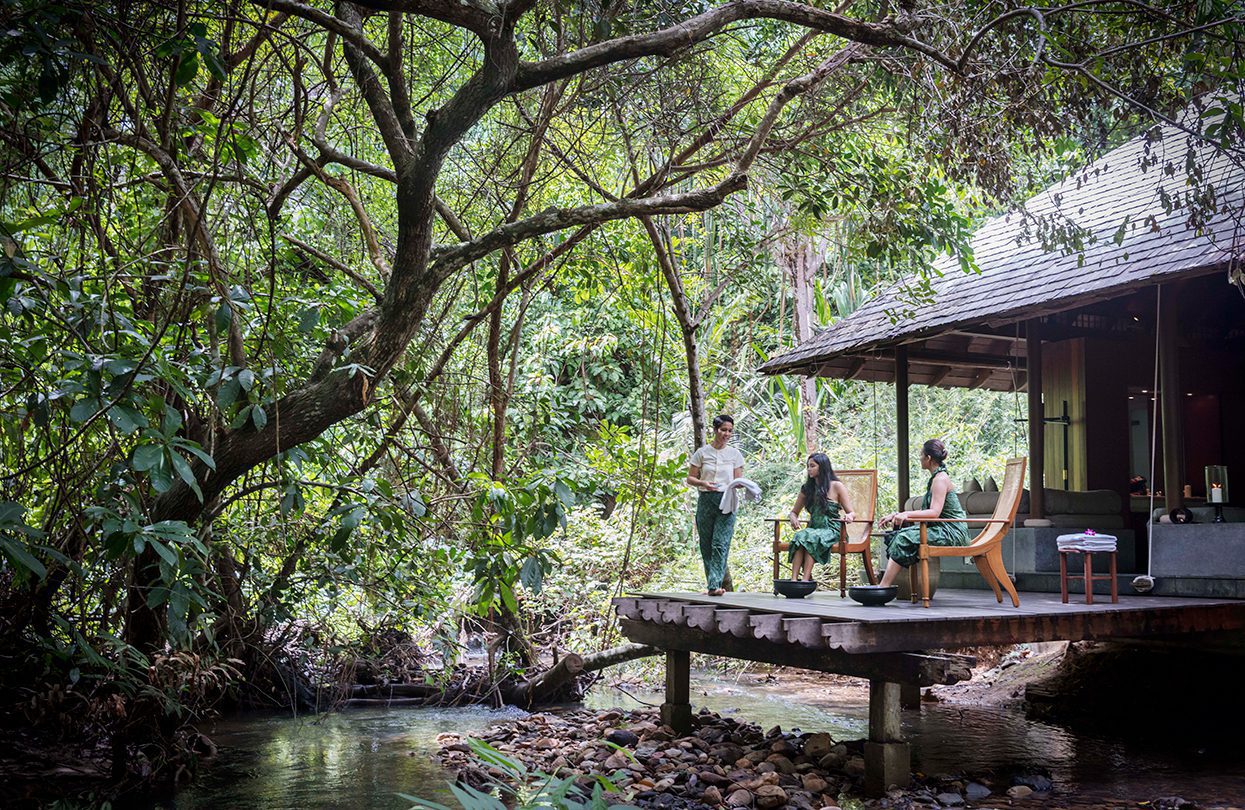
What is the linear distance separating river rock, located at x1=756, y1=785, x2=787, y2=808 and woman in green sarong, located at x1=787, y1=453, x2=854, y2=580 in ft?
8.12

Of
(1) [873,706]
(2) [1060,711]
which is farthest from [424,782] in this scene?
(2) [1060,711]

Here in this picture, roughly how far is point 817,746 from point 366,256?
5.12 meters

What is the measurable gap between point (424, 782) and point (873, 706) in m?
2.74

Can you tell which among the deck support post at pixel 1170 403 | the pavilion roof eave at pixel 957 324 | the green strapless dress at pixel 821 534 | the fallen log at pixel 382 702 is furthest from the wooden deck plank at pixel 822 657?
the pavilion roof eave at pixel 957 324

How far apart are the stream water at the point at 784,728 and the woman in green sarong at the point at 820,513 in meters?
1.37

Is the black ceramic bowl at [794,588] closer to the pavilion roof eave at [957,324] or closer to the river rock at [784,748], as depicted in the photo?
the river rock at [784,748]

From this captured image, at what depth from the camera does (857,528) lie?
9.30 meters

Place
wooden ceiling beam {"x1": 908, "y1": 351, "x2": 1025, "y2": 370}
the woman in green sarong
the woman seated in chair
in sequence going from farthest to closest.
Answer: wooden ceiling beam {"x1": 908, "y1": 351, "x2": 1025, "y2": 370}
the woman in green sarong
the woman seated in chair

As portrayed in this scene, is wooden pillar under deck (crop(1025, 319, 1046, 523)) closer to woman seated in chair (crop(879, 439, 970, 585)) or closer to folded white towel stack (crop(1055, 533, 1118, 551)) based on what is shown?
folded white towel stack (crop(1055, 533, 1118, 551))

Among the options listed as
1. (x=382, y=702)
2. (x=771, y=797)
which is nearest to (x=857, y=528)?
(x=771, y=797)

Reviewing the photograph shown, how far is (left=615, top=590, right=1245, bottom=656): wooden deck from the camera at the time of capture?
586cm

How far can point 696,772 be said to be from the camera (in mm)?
6582

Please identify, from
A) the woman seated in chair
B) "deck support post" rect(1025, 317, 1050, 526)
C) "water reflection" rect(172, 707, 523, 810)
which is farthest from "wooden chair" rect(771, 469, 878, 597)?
"water reflection" rect(172, 707, 523, 810)

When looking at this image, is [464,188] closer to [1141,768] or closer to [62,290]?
[62,290]
